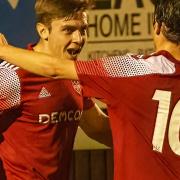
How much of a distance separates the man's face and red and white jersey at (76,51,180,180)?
3.65ft

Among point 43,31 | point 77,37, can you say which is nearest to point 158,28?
point 77,37

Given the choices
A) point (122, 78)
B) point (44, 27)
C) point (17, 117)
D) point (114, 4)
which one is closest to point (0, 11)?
point (114, 4)

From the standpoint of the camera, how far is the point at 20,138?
3.88 meters

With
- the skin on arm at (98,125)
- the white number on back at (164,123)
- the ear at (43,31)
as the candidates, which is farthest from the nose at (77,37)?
the white number on back at (164,123)

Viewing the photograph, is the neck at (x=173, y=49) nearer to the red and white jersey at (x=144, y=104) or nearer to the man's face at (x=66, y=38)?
the red and white jersey at (x=144, y=104)

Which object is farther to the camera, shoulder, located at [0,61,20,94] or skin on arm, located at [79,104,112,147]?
skin on arm, located at [79,104,112,147]

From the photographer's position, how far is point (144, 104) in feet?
9.48

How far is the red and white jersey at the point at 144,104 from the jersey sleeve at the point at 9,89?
34.0 inches

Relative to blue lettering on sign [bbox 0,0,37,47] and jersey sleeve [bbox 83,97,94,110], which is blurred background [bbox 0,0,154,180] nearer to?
blue lettering on sign [bbox 0,0,37,47]

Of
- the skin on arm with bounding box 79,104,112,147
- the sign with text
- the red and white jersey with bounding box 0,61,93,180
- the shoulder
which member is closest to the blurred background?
the sign with text

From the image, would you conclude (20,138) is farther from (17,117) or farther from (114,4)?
(114,4)

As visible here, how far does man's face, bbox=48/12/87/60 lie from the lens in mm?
4039

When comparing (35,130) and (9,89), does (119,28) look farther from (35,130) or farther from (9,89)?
(9,89)

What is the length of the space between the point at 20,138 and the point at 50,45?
53 cm
